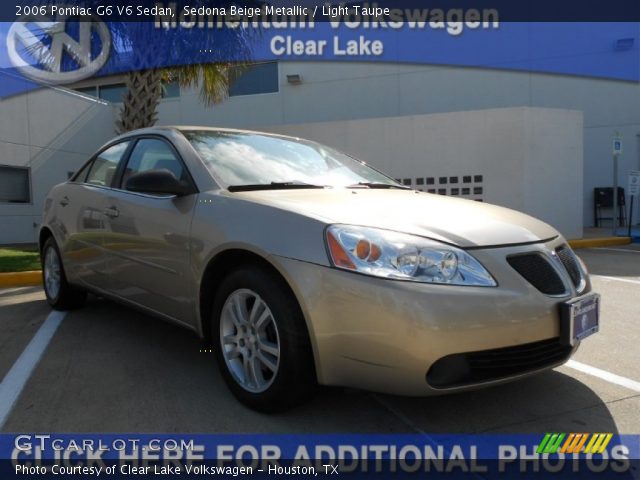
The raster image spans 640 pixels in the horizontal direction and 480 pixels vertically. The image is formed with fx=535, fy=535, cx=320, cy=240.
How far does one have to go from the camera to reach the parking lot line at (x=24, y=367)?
297 centimetres

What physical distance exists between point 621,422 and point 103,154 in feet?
13.7

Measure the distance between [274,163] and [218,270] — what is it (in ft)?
3.01

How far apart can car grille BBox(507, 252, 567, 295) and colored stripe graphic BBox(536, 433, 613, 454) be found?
677mm

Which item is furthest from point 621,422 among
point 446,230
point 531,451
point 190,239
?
point 190,239

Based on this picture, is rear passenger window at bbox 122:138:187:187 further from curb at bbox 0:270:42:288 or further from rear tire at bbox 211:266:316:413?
curb at bbox 0:270:42:288

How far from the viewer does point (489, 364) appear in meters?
2.39

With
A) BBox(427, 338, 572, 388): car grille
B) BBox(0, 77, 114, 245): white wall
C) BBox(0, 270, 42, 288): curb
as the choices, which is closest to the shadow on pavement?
BBox(427, 338, 572, 388): car grille

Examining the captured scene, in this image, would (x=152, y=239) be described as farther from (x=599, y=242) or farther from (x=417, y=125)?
(x=599, y=242)

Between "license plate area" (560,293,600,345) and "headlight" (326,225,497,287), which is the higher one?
"headlight" (326,225,497,287)

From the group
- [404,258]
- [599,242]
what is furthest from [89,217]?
[599,242]

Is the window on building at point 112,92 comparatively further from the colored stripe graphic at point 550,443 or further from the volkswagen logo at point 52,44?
the colored stripe graphic at point 550,443

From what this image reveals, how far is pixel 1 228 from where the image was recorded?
42.3 feet

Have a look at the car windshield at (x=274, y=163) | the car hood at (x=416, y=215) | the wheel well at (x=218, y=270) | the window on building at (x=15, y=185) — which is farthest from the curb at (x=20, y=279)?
the window on building at (x=15, y=185)

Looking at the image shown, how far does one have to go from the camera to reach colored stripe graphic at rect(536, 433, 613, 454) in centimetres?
243
